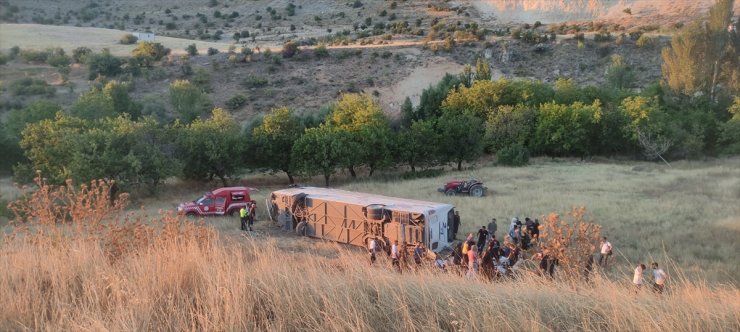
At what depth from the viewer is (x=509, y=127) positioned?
4681 cm

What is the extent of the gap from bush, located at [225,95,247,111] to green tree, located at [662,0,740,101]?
4606 cm

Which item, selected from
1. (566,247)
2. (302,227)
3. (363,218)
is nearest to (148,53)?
(302,227)

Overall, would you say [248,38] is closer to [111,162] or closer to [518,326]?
[111,162]

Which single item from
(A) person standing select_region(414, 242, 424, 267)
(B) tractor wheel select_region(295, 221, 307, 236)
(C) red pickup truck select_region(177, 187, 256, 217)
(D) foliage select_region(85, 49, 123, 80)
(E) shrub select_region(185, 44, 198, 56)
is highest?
(E) shrub select_region(185, 44, 198, 56)

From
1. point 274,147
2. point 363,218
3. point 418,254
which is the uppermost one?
point 418,254

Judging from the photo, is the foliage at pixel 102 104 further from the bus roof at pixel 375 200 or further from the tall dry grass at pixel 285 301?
the tall dry grass at pixel 285 301

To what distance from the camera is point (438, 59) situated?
72312 millimetres

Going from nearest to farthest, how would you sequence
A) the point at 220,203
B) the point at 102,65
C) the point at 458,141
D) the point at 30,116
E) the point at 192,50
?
1. the point at 220,203
2. the point at 458,141
3. the point at 30,116
4. the point at 102,65
5. the point at 192,50

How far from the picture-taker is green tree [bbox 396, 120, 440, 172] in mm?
41125

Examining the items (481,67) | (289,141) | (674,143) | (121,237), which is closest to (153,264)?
(121,237)

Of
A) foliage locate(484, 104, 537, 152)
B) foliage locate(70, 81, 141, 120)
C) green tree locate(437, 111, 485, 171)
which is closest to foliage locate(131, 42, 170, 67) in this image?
foliage locate(70, 81, 141, 120)

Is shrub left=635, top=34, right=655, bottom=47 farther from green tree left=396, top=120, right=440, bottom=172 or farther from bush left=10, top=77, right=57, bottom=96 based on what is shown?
bush left=10, top=77, right=57, bottom=96

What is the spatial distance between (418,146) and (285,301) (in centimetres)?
3738

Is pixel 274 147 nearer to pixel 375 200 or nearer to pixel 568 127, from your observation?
pixel 375 200
